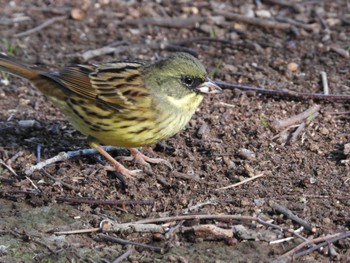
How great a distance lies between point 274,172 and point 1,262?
7.81 ft

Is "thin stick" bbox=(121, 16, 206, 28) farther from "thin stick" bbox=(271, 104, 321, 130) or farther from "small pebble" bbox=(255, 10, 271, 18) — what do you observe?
"thin stick" bbox=(271, 104, 321, 130)

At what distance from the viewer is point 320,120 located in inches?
283

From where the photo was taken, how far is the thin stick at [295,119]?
23.1 feet

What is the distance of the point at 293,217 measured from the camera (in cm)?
566

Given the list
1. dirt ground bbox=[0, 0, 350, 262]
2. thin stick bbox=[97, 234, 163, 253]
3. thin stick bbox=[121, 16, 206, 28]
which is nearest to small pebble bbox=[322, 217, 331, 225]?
dirt ground bbox=[0, 0, 350, 262]

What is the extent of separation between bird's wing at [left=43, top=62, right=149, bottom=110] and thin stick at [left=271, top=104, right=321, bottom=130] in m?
1.32

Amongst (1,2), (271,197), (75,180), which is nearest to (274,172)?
(271,197)

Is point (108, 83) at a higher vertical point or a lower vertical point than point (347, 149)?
higher

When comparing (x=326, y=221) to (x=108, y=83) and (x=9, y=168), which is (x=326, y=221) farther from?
(x=9, y=168)

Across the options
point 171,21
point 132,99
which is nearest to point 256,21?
point 171,21

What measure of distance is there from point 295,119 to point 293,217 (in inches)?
65.9

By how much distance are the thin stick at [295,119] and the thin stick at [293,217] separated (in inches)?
54.1

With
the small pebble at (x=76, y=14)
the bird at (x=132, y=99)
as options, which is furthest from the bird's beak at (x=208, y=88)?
the small pebble at (x=76, y=14)

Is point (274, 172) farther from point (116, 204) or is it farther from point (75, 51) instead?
point (75, 51)
